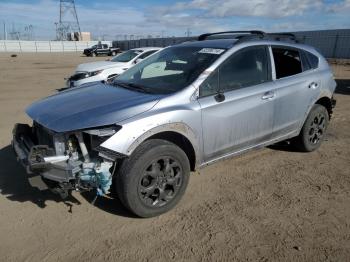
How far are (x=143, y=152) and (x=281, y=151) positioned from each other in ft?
10.1

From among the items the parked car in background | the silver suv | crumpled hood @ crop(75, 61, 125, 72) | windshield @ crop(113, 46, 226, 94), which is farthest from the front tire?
the parked car in background

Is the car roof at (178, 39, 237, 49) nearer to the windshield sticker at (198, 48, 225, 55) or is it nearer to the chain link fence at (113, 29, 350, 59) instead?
the windshield sticker at (198, 48, 225, 55)

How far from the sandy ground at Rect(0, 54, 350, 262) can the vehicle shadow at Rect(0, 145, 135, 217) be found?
1 centimetres

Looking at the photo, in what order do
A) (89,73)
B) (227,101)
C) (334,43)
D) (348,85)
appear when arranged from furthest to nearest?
(334,43) → (348,85) → (89,73) → (227,101)

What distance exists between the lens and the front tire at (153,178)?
3.38m

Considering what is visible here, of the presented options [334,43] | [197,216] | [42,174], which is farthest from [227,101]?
[334,43]

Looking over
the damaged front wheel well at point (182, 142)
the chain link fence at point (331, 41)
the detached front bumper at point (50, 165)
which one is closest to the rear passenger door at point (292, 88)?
the damaged front wheel well at point (182, 142)

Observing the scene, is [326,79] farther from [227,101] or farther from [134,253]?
[134,253]

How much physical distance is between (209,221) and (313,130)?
2.80 metres

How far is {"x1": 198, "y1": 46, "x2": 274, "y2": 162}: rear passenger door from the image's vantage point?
396 centimetres

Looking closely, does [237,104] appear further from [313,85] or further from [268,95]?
[313,85]

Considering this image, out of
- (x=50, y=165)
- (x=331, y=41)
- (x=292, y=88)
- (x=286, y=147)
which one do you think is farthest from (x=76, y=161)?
(x=331, y=41)

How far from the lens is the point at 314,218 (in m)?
3.69

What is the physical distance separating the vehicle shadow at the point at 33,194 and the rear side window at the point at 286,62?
272 centimetres
